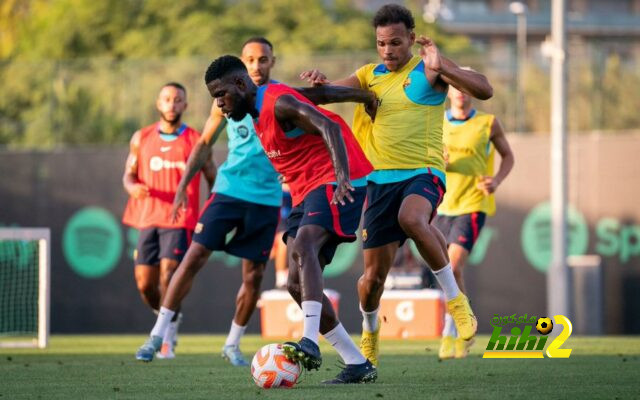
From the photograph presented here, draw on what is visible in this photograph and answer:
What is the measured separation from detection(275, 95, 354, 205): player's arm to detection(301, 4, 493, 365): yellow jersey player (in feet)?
4.13

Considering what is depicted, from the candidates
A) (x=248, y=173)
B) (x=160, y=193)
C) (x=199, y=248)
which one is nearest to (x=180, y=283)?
(x=199, y=248)

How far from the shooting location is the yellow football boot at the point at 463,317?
9.09 metres

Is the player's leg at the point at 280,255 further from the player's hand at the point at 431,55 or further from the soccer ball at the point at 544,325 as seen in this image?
the player's hand at the point at 431,55

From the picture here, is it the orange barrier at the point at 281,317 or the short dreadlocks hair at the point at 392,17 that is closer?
the short dreadlocks hair at the point at 392,17

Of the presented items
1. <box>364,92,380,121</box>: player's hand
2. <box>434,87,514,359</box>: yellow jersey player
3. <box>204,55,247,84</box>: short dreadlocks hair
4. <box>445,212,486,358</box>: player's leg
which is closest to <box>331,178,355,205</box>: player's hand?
<box>204,55,247,84</box>: short dreadlocks hair

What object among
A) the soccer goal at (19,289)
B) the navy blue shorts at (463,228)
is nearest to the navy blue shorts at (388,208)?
the navy blue shorts at (463,228)

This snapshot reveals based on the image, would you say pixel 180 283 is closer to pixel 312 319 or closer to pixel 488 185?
pixel 488 185

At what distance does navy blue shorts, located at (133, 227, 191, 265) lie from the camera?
12.5m

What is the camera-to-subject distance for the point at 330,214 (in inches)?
325

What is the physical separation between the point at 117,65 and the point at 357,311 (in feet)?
22.9

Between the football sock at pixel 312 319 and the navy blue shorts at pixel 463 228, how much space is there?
429 centimetres

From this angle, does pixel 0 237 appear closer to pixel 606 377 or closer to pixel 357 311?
pixel 606 377

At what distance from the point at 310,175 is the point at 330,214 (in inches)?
13.8

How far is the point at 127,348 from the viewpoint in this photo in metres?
15.1
